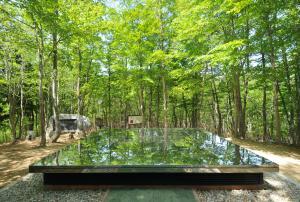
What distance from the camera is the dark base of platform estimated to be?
392cm

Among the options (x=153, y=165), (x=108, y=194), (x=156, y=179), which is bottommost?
(x=108, y=194)

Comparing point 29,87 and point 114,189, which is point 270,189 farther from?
point 29,87

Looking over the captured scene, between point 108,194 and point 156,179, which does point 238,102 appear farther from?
point 108,194

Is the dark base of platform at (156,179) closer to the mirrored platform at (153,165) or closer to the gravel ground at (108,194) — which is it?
the mirrored platform at (153,165)

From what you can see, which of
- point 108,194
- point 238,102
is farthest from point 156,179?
point 238,102

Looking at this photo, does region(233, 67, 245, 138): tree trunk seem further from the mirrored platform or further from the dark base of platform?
the dark base of platform

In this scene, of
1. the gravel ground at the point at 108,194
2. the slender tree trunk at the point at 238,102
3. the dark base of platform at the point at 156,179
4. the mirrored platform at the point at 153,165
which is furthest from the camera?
the slender tree trunk at the point at 238,102

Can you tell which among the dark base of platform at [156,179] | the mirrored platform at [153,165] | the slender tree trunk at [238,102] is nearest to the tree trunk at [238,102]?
the slender tree trunk at [238,102]

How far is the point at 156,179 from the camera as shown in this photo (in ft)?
12.9

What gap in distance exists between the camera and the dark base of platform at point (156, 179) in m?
3.92

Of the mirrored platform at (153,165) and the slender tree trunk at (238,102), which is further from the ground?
the slender tree trunk at (238,102)

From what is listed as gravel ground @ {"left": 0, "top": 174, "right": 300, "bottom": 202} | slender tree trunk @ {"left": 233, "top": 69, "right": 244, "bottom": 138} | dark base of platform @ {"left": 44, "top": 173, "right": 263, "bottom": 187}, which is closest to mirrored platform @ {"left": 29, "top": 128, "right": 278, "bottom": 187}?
dark base of platform @ {"left": 44, "top": 173, "right": 263, "bottom": 187}

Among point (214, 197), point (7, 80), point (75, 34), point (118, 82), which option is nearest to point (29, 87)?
point (7, 80)

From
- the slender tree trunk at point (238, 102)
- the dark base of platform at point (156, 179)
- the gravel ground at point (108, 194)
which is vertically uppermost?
the slender tree trunk at point (238, 102)
